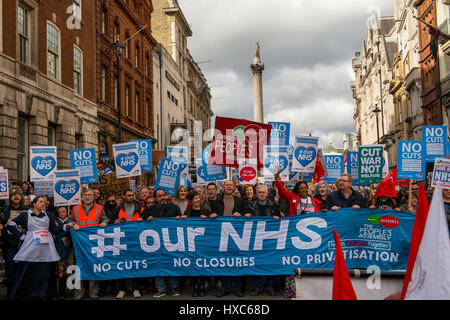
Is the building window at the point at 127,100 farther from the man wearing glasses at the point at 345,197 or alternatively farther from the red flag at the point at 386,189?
the man wearing glasses at the point at 345,197

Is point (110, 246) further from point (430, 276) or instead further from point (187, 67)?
point (187, 67)

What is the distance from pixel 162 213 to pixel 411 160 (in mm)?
6296

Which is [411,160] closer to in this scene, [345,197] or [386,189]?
A: [386,189]

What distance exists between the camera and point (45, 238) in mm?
8664

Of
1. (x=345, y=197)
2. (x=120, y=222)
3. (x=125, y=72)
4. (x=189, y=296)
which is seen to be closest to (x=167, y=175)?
(x=120, y=222)

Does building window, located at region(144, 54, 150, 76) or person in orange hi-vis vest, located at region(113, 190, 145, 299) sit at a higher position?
building window, located at region(144, 54, 150, 76)

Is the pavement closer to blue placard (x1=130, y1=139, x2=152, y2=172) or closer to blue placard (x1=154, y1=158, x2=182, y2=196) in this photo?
blue placard (x1=154, y1=158, x2=182, y2=196)

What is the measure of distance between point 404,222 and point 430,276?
6.04 metres

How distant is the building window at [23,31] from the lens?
1781cm

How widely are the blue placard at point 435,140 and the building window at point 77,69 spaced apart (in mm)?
15582

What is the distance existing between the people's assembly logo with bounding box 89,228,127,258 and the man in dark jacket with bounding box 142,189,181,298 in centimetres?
61

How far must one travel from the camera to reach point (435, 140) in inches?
551

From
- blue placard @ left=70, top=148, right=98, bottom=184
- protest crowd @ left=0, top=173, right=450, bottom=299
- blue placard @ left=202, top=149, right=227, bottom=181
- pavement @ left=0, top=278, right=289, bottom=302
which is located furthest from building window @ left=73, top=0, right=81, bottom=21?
pavement @ left=0, top=278, right=289, bottom=302

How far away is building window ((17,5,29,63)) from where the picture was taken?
17812 millimetres
